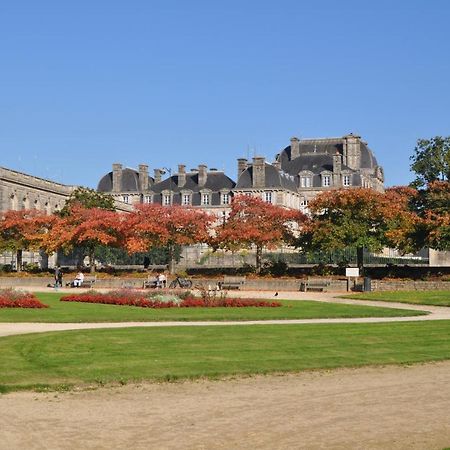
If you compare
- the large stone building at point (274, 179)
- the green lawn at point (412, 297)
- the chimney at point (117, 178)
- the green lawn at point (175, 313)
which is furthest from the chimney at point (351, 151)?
the green lawn at point (175, 313)

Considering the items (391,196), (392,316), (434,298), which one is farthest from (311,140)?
(392,316)

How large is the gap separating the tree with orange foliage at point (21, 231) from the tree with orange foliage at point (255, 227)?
1678cm

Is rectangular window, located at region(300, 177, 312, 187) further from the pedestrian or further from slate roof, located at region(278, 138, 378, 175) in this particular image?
the pedestrian

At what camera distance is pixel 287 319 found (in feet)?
93.1

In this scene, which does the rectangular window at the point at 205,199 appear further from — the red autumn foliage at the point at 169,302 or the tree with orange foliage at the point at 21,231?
the red autumn foliage at the point at 169,302

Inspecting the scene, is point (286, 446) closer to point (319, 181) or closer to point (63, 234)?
point (63, 234)

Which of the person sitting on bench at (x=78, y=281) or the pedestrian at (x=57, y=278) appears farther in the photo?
the person sitting on bench at (x=78, y=281)

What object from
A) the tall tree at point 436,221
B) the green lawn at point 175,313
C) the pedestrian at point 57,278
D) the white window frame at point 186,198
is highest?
the white window frame at point 186,198

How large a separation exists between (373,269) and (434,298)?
19.1 m

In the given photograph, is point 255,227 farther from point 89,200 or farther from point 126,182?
point 126,182

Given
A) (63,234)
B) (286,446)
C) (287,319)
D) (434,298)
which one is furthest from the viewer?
(63,234)

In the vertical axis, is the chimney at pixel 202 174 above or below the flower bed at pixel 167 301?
above

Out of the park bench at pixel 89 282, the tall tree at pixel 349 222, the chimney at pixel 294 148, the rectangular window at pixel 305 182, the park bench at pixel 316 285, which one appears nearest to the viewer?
the park bench at pixel 316 285

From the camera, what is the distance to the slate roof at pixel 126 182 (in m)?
129
